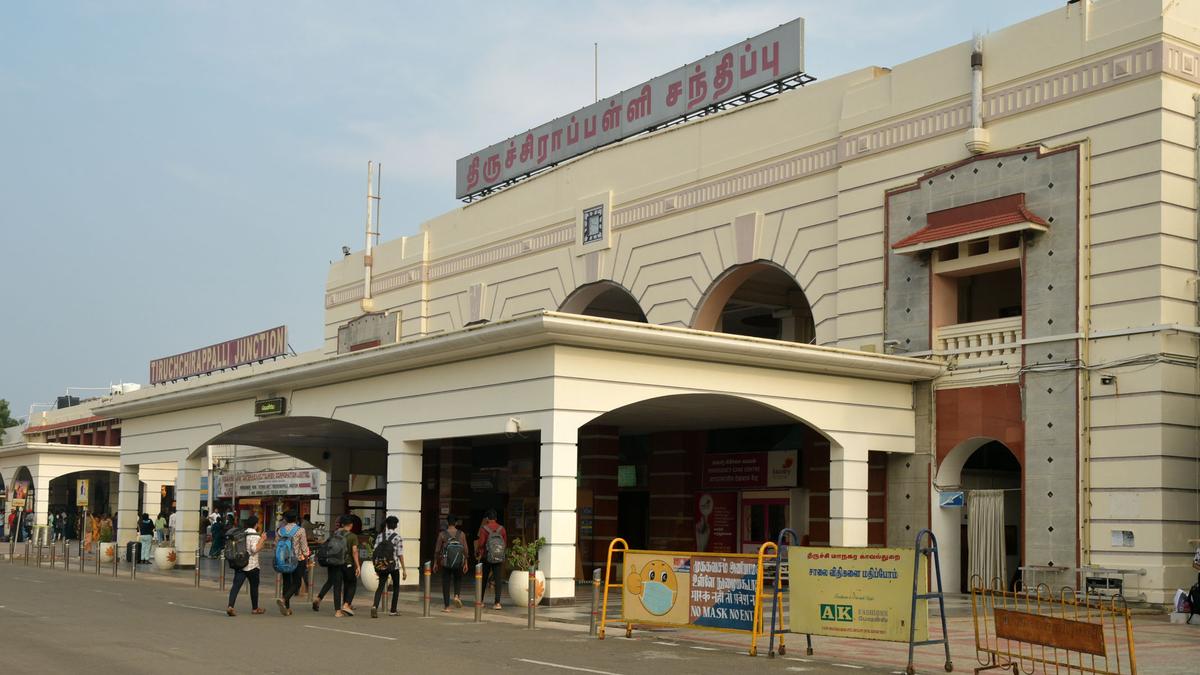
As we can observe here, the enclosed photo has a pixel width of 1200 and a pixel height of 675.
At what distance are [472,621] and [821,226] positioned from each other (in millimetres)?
12697

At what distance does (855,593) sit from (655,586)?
10.8ft

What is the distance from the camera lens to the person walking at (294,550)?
21.5 m

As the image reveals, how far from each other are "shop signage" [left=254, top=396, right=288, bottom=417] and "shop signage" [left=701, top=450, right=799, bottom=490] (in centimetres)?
1015

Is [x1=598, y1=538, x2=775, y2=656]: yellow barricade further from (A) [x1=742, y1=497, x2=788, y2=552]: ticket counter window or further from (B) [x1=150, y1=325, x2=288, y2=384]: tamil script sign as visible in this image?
(B) [x1=150, y1=325, x2=288, y2=384]: tamil script sign

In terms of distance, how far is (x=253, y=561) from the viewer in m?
22.0

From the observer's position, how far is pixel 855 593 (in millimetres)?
Result: 15234

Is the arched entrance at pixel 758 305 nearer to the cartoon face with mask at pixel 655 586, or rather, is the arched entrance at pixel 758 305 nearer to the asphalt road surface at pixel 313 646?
the asphalt road surface at pixel 313 646

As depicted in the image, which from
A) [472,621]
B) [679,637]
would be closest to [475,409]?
[472,621]

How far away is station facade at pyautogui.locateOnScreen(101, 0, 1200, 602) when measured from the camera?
22453 millimetres

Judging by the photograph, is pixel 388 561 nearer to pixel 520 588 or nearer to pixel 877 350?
pixel 520 588

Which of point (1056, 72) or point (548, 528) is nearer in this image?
point (548, 528)

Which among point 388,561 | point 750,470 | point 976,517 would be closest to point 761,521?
point 750,470

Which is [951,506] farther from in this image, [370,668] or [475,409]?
[370,668]

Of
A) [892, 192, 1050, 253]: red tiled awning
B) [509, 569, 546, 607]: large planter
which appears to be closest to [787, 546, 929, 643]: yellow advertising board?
[509, 569, 546, 607]: large planter
